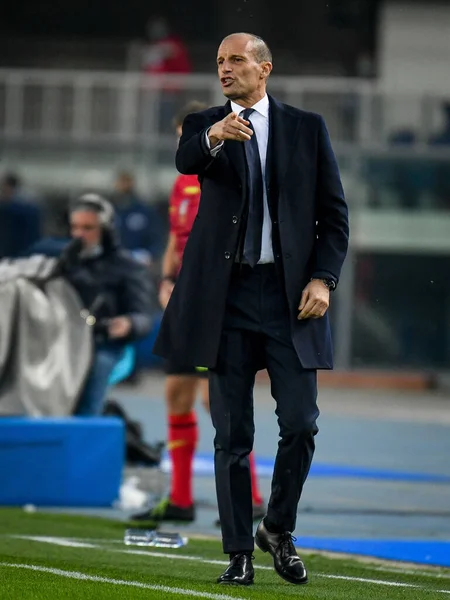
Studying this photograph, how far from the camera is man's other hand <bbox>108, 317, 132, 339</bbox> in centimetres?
1008

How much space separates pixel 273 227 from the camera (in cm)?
580

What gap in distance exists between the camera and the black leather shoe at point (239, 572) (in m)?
5.71

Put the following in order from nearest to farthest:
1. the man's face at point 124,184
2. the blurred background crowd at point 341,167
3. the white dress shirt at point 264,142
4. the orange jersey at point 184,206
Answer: the white dress shirt at point 264,142
the orange jersey at point 184,206
the man's face at point 124,184
the blurred background crowd at point 341,167

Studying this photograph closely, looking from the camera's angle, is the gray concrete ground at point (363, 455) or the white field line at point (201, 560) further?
the gray concrete ground at point (363, 455)

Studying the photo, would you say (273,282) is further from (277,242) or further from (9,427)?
(9,427)

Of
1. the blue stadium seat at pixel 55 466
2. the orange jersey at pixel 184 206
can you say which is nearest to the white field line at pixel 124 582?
the orange jersey at pixel 184 206

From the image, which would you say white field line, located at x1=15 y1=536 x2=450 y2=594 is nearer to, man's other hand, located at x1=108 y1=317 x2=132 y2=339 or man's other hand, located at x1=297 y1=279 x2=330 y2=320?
man's other hand, located at x1=297 y1=279 x2=330 y2=320

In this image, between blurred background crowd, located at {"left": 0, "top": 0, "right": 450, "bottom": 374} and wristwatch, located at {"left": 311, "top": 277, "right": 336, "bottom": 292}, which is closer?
wristwatch, located at {"left": 311, "top": 277, "right": 336, "bottom": 292}

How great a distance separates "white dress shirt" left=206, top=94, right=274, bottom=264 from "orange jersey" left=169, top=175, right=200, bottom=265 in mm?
2482

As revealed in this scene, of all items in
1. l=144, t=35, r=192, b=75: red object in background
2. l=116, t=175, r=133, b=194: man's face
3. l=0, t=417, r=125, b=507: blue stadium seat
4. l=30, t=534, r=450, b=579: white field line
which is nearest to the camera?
l=30, t=534, r=450, b=579: white field line

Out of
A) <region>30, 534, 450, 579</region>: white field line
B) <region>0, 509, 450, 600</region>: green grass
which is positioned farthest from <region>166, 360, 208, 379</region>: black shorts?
<region>30, 534, 450, 579</region>: white field line

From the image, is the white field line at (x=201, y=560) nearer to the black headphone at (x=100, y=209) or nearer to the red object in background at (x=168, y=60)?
the black headphone at (x=100, y=209)

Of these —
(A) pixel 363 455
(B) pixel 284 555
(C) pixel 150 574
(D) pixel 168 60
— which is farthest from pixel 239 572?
(D) pixel 168 60

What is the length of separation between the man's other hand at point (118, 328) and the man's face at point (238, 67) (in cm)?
441
